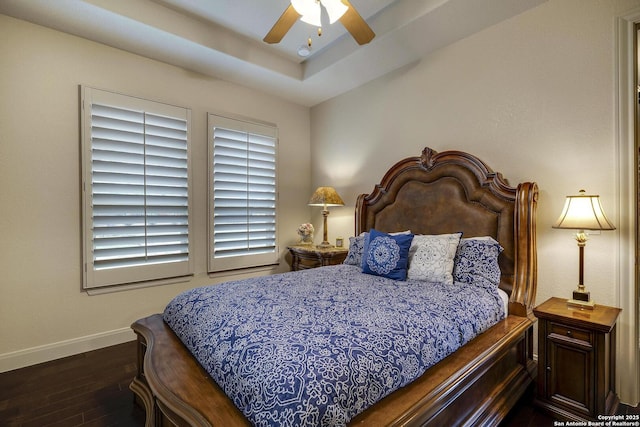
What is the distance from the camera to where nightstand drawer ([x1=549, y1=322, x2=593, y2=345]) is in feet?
5.69

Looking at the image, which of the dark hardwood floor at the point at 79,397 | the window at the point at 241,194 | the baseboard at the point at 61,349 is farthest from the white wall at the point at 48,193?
the window at the point at 241,194

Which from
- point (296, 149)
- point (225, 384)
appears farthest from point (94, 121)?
point (225, 384)

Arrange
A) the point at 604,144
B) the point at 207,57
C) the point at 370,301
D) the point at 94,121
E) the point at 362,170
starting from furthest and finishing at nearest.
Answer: the point at 362,170, the point at 207,57, the point at 94,121, the point at 604,144, the point at 370,301

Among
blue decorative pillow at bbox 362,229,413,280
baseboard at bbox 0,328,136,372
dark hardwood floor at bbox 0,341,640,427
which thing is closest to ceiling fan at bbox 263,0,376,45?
blue decorative pillow at bbox 362,229,413,280

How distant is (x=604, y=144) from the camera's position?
6.77 feet

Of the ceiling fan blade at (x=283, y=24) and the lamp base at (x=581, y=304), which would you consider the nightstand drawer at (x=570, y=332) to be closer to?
the lamp base at (x=581, y=304)

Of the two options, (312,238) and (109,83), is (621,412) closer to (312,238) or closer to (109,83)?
(312,238)

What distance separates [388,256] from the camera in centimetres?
242

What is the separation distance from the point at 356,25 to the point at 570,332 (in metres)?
2.40

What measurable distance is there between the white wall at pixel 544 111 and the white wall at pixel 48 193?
9.29ft

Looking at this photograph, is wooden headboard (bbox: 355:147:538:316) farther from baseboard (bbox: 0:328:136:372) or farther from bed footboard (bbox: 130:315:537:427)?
baseboard (bbox: 0:328:136:372)

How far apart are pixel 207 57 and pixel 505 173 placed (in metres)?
3.05

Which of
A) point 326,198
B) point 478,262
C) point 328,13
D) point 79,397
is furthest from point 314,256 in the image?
point 328,13

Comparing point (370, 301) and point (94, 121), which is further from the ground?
point (94, 121)
